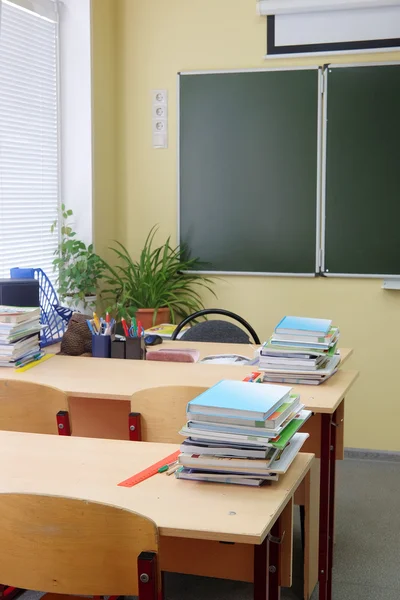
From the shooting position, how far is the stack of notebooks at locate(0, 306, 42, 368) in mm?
3043

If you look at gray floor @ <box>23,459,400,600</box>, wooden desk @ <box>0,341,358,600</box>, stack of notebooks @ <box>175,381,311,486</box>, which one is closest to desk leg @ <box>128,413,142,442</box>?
→ wooden desk @ <box>0,341,358,600</box>

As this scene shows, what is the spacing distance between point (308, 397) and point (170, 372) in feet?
2.05

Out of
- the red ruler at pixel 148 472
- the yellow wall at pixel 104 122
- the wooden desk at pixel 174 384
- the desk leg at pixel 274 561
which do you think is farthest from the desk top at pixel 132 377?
the yellow wall at pixel 104 122

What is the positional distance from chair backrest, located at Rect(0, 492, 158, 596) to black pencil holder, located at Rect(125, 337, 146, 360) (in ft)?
5.89

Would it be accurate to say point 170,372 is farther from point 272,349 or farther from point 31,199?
point 31,199

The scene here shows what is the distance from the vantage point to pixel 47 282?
3.94 meters

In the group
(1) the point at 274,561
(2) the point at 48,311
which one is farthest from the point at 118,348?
(1) the point at 274,561

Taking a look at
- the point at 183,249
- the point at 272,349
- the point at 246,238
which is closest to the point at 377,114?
the point at 246,238

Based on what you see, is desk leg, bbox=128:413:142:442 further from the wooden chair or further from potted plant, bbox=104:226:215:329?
potted plant, bbox=104:226:215:329

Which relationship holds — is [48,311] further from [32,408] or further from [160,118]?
[160,118]

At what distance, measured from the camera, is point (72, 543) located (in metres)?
1.51

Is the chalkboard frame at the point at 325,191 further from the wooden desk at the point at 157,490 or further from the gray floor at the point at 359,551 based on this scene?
the wooden desk at the point at 157,490

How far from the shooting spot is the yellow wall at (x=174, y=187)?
4.54 m

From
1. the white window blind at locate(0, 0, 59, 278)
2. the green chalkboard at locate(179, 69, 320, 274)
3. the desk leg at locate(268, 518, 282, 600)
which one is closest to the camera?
the desk leg at locate(268, 518, 282, 600)
